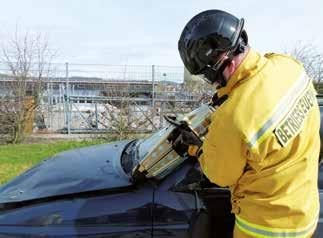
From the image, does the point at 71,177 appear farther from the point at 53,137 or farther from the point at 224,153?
the point at 53,137

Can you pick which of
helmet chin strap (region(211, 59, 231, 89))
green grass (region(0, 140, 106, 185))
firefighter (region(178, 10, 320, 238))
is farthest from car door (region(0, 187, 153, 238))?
green grass (region(0, 140, 106, 185))

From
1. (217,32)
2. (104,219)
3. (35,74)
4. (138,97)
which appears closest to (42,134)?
(35,74)

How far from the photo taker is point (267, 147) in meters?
1.59

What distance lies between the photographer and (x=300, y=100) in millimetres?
1725

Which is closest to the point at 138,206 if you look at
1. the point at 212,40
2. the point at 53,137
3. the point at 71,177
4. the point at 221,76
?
the point at 71,177

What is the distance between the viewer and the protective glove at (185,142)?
6.70 ft

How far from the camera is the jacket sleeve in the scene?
1571 mm

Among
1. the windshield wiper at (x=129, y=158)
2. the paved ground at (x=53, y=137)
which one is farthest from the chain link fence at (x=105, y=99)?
the windshield wiper at (x=129, y=158)

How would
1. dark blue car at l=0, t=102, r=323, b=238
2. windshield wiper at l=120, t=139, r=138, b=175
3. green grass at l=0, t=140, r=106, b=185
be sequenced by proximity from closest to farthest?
dark blue car at l=0, t=102, r=323, b=238
windshield wiper at l=120, t=139, r=138, b=175
green grass at l=0, t=140, r=106, b=185

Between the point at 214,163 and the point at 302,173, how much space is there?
365 millimetres

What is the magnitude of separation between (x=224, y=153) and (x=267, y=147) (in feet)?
0.54

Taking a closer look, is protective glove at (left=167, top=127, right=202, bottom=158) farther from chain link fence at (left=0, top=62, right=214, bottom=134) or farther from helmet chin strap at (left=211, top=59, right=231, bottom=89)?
chain link fence at (left=0, top=62, right=214, bottom=134)

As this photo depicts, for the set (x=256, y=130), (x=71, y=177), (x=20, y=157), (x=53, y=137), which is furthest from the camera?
(x=53, y=137)

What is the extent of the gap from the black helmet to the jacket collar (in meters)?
0.06
